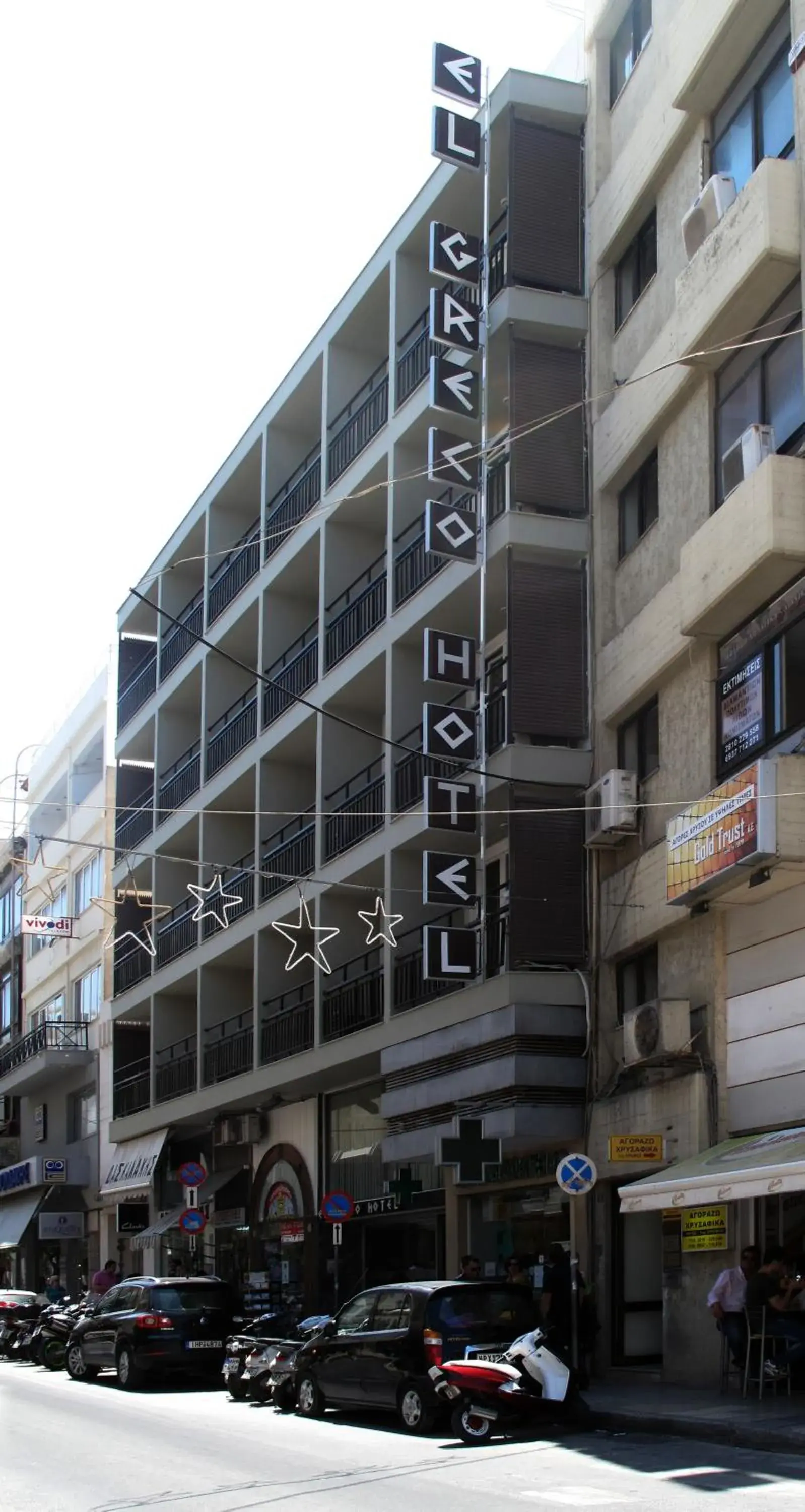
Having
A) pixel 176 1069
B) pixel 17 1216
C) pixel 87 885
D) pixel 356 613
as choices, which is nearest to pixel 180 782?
pixel 176 1069

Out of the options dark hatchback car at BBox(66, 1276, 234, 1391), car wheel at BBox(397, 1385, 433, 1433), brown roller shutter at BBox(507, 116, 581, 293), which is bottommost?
dark hatchback car at BBox(66, 1276, 234, 1391)

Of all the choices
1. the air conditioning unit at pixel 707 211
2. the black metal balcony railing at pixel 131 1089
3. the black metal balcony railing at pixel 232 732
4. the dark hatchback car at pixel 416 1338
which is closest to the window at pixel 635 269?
the air conditioning unit at pixel 707 211

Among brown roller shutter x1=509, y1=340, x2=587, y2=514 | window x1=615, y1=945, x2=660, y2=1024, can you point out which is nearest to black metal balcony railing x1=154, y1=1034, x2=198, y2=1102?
window x1=615, y1=945, x2=660, y2=1024

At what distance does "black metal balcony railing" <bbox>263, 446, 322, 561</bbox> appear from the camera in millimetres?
32844

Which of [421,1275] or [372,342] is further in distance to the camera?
[372,342]

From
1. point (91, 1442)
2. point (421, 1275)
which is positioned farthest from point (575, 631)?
point (91, 1442)

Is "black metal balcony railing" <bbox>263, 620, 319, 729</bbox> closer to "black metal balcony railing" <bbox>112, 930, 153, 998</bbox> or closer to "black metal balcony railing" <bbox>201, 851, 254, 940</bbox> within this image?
"black metal balcony railing" <bbox>201, 851, 254, 940</bbox>

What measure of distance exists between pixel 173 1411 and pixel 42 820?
127ft

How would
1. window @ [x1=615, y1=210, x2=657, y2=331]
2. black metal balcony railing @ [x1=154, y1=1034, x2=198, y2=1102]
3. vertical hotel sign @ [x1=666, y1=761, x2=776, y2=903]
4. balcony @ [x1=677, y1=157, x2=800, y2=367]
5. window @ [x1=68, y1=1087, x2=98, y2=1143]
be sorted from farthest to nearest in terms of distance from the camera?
1. window @ [x1=68, y1=1087, x2=98, y2=1143]
2. black metal balcony railing @ [x1=154, y1=1034, x2=198, y2=1102]
3. window @ [x1=615, y1=210, x2=657, y2=331]
4. balcony @ [x1=677, y1=157, x2=800, y2=367]
5. vertical hotel sign @ [x1=666, y1=761, x2=776, y2=903]

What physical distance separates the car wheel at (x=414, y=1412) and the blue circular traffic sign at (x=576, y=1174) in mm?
3212

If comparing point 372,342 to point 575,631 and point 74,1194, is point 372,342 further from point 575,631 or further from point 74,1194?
point 74,1194

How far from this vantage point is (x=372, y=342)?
32.2 m

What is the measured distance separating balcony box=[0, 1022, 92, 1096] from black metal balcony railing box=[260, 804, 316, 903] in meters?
17.6

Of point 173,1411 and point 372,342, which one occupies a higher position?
point 372,342
